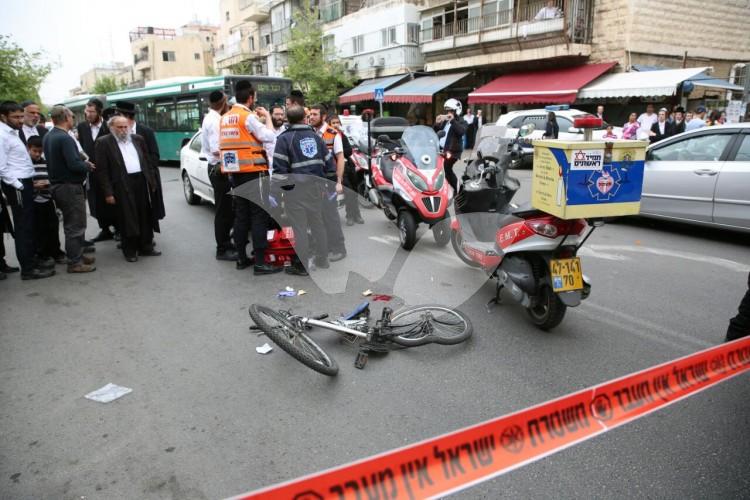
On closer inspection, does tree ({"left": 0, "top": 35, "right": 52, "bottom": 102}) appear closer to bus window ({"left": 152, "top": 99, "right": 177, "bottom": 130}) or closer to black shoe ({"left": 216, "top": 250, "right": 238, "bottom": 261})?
bus window ({"left": 152, "top": 99, "right": 177, "bottom": 130})

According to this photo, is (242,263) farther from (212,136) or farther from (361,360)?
(361,360)

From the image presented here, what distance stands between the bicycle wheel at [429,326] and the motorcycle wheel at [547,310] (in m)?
0.59

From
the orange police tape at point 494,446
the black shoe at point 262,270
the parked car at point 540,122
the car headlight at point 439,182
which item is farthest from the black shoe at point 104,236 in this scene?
the parked car at point 540,122

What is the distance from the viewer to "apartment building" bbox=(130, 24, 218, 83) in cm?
6278

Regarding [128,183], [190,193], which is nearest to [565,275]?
[128,183]

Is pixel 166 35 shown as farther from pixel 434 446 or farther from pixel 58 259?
pixel 434 446

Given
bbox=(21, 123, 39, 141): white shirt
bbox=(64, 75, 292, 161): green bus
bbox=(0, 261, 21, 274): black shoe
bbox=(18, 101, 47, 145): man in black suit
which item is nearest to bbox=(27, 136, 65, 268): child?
bbox=(0, 261, 21, 274): black shoe

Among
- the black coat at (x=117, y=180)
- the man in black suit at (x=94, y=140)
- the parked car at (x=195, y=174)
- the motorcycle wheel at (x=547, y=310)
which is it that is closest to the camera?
the motorcycle wheel at (x=547, y=310)

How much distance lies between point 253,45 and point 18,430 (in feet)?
154

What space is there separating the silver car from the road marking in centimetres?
76

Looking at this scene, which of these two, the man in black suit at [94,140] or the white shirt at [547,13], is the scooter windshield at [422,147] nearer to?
the man in black suit at [94,140]

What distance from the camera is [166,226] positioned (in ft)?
26.7

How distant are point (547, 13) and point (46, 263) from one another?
65.8 feet

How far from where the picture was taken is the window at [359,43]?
102ft
